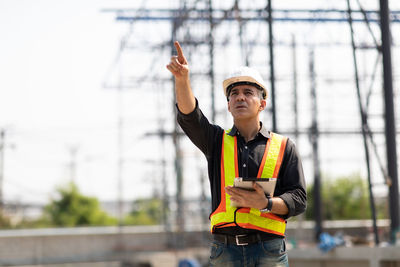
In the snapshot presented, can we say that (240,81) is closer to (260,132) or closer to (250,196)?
(260,132)

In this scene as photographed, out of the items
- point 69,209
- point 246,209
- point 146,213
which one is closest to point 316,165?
point 69,209

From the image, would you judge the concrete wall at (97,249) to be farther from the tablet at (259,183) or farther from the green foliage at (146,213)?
the tablet at (259,183)

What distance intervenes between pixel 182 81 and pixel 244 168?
57cm

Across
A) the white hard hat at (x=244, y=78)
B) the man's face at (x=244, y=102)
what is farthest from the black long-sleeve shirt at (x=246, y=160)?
the white hard hat at (x=244, y=78)

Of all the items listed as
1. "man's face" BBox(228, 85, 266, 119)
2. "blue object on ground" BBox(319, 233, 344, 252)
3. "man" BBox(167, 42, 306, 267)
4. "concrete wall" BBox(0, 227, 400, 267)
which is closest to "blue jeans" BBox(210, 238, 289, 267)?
"man" BBox(167, 42, 306, 267)

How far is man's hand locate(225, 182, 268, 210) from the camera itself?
11.1 feet

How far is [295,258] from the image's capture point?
1241 cm

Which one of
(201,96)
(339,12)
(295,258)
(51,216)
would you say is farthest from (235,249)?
(51,216)

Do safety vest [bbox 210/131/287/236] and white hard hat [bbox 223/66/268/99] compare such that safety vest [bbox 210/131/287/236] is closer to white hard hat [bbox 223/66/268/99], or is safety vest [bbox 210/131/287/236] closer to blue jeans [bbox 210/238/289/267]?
blue jeans [bbox 210/238/289/267]

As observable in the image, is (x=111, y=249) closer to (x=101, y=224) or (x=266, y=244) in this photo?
(x=101, y=224)

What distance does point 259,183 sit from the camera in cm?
341

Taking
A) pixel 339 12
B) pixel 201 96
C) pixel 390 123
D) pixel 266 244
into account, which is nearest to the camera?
pixel 266 244

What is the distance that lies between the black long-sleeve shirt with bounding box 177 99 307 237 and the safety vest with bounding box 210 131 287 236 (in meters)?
0.03

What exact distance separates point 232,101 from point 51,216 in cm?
4007
